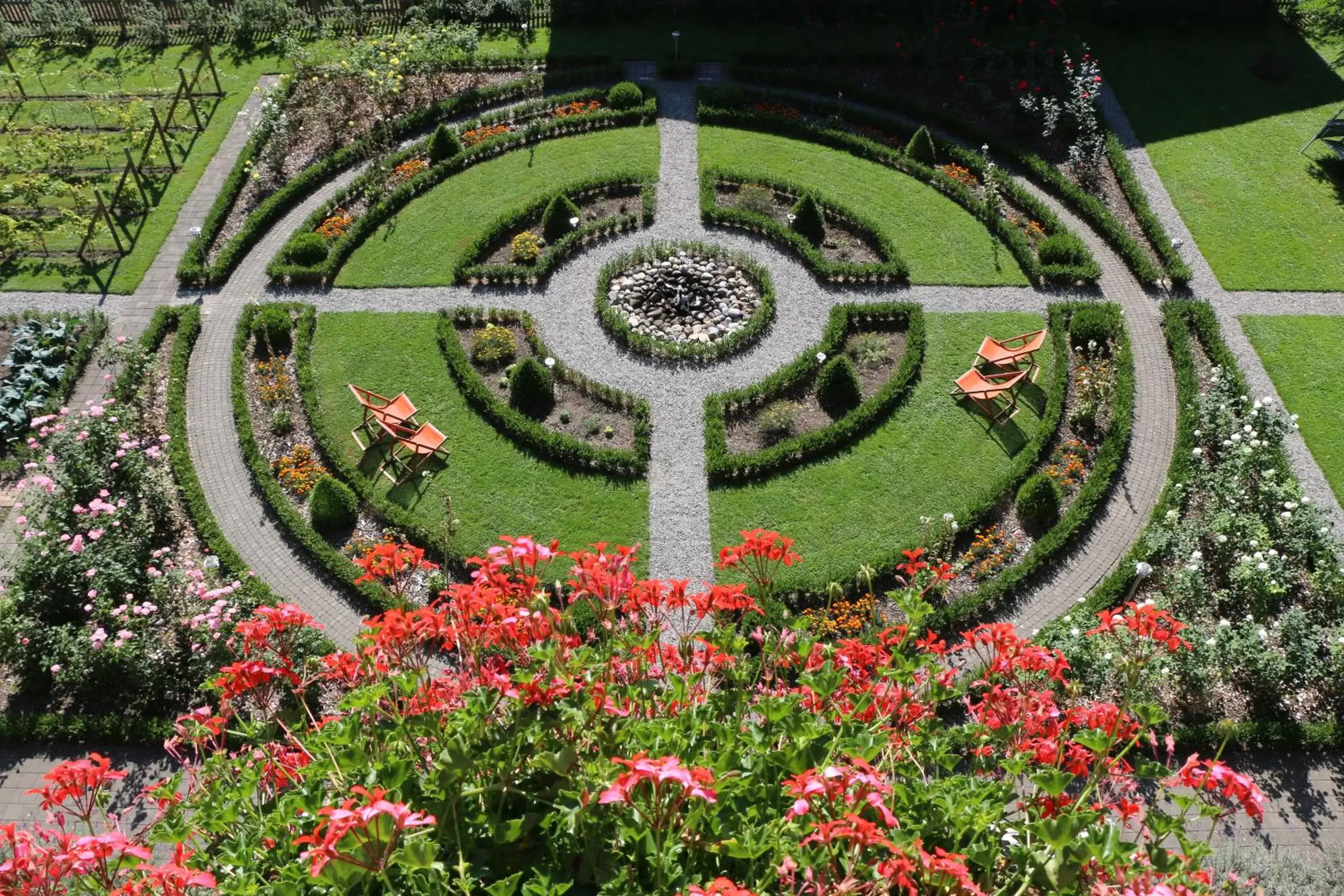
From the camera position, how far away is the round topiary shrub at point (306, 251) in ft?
64.9

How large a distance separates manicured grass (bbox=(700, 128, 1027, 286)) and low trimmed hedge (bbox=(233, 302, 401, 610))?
11.4 meters

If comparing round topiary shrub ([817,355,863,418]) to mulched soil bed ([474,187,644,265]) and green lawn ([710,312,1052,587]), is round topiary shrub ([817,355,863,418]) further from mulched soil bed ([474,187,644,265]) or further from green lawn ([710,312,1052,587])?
mulched soil bed ([474,187,644,265])

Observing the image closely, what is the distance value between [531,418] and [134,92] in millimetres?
17613

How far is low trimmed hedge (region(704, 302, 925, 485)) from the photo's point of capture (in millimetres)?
15836

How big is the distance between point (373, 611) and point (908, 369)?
10457 millimetres

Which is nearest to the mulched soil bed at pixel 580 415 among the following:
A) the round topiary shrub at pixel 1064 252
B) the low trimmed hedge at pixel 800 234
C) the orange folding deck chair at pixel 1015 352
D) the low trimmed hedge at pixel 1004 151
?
the low trimmed hedge at pixel 800 234

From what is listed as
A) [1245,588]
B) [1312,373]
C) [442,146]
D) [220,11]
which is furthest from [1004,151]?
[220,11]

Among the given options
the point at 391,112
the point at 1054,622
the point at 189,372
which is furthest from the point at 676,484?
the point at 391,112

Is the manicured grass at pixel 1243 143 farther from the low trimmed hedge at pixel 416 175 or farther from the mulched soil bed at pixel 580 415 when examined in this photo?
the mulched soil bed at pixel 580 415

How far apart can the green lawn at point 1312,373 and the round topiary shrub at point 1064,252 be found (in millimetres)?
3368

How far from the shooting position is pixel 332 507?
15.0 metres

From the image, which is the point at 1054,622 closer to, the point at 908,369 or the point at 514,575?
the point at 908,369

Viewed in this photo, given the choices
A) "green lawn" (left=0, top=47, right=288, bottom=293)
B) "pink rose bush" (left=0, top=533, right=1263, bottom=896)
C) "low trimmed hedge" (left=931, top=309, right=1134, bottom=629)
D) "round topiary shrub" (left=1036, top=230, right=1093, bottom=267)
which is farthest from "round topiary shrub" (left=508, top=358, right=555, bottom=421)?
"pink rose bush" (left=0, top=533, right=1263, bottom=896)

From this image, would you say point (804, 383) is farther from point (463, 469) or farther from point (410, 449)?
point (410, 449)
